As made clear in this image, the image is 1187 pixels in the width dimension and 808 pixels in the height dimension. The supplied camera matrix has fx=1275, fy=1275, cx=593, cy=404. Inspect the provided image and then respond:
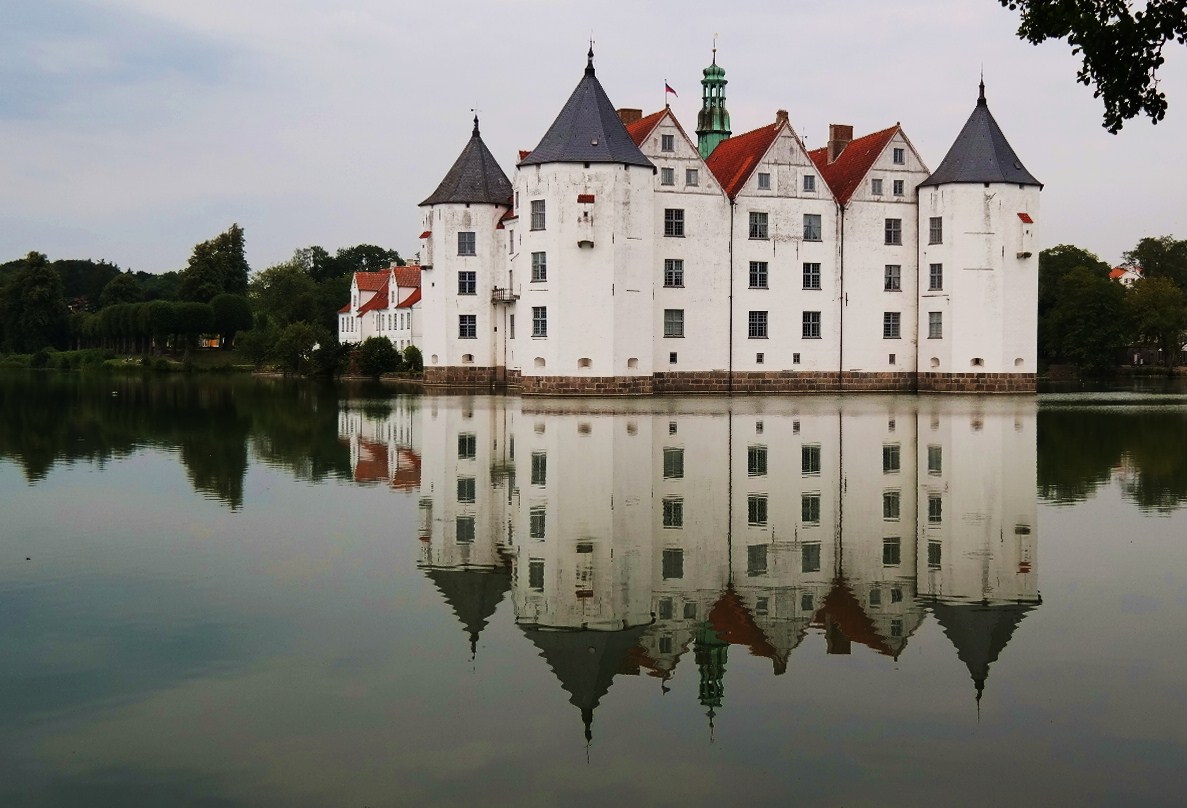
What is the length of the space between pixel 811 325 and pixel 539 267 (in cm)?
1250

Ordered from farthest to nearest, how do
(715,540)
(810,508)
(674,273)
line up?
(674,273)
(810,508)
(715,540)

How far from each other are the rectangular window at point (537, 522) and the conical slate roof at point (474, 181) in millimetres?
41549

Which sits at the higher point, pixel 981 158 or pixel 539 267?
pixel 981 158

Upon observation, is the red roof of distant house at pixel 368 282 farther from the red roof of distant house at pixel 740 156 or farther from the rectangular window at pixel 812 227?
the rectangular window at pixel 812 227

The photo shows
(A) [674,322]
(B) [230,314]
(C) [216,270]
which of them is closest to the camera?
(A) [674,322]

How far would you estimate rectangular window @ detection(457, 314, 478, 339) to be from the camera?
54.9 meters

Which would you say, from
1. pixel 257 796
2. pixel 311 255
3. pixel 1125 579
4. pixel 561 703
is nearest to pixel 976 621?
pixel 1125 579

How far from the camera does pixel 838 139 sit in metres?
58.7

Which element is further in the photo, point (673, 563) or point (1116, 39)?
point (1116, 39)

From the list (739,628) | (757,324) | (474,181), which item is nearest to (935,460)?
(739,628)

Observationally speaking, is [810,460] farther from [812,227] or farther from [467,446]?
[812,227]

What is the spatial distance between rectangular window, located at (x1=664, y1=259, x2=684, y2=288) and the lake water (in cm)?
3150

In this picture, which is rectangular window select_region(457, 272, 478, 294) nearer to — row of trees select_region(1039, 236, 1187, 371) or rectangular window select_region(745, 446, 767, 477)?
rectangular window select_region(745, 446, 767, 477)

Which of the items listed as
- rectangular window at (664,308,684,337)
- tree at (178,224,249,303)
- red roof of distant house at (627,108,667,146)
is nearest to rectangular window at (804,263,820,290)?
rectangular window at (664,308,684,337)
